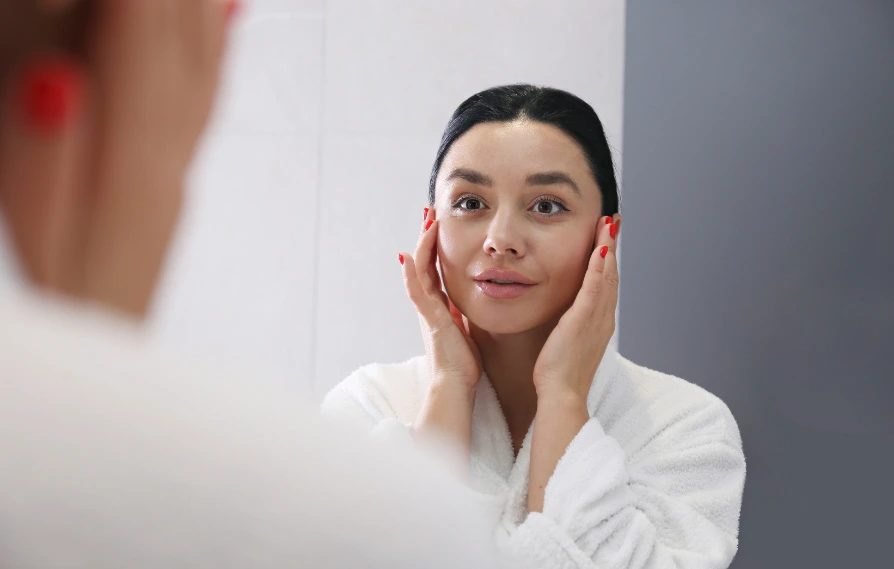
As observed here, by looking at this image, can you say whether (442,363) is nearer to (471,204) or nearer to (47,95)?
(471,204)

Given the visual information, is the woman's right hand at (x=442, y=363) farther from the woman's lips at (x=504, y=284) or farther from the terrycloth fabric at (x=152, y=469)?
the terrycloth fabric at (x=152, y=469)

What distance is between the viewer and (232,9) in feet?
0.55

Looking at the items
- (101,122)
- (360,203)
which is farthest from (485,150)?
(101,122)

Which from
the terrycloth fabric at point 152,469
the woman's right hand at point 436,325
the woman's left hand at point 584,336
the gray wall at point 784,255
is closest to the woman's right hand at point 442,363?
the woman's right hand at point 436,325

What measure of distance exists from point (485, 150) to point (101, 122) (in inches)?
32.3

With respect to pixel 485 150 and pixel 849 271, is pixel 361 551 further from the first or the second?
pixel 849 271

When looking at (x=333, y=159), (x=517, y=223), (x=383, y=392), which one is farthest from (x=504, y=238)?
(x=333, y=159)

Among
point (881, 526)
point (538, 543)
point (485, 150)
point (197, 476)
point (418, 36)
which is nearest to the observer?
point (197, 476)

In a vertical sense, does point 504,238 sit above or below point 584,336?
above

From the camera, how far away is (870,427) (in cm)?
124

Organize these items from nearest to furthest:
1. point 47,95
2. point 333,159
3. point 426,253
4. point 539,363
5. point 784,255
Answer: point 47,95, point 539,363, point 426,253, point 784,255, point 333,159

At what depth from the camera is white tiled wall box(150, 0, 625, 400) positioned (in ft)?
4.79

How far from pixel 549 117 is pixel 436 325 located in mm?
312

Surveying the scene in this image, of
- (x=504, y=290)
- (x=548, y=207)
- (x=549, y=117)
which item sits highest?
(x=549, y=117)
